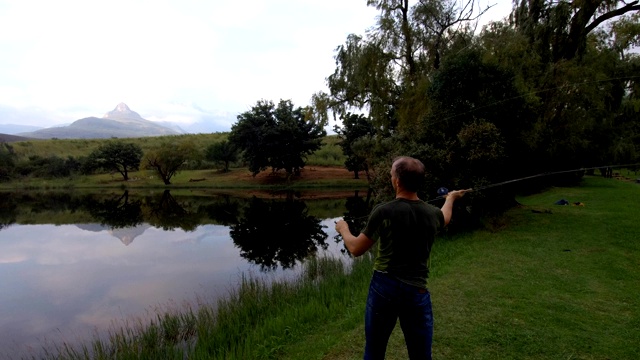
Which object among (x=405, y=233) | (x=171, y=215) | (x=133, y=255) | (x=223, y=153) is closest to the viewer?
(x=405, y=233)

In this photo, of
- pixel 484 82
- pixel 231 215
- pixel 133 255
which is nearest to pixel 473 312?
pixel 484 82

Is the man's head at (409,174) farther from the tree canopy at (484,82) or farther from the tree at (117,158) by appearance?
the tree at (117,158)

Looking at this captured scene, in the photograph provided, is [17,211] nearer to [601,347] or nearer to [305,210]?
[305,210]

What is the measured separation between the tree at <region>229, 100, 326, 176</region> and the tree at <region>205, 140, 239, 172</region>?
6862mm

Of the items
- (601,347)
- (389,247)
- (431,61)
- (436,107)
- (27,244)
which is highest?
(431,61)

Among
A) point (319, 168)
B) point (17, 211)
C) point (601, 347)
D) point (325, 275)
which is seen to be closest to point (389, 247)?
point (601, 347)

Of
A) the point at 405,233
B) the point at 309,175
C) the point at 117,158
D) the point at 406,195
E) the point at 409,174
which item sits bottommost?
the point at 309,175

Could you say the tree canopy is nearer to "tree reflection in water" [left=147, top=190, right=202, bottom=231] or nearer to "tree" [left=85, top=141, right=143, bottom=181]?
"tree reflection in water" [left=147, top=190, right=202, bottom=231]

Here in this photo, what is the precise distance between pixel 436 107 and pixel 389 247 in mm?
10330

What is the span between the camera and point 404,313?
2543 millimetres

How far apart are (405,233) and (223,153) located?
1734 inches

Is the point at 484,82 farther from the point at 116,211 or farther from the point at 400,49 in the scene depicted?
the point at 116,211

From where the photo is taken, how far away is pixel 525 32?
42.9 ft

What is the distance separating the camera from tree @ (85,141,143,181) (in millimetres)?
42562
